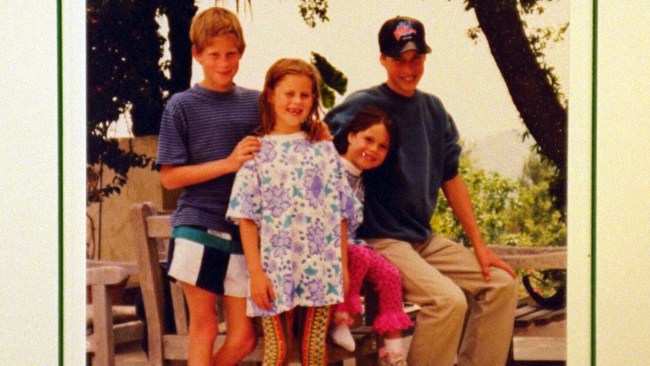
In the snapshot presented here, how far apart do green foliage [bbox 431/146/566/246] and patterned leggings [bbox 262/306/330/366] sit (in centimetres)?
34

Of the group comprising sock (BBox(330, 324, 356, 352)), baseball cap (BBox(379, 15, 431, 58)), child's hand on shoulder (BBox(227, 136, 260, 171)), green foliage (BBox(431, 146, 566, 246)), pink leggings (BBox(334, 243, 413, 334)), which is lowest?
sock (BBox(330, 324, 356, 352))

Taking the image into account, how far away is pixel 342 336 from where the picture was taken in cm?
192

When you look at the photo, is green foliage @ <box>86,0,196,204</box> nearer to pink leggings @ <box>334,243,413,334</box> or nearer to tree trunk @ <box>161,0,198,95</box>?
tree trunk @ <box>161,0,198,95</box>

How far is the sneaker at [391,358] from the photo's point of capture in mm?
1924

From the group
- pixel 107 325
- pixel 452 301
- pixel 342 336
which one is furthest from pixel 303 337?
pixel 107 325

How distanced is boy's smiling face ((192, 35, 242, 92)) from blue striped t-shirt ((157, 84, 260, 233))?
18 millimetres

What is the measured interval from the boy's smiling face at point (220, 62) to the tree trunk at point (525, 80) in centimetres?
50

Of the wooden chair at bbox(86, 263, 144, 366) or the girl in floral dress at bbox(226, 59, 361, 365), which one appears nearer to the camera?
the girl in floral dress at bbox(226, 59, 361, 365)

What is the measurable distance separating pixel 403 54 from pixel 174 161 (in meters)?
0.52

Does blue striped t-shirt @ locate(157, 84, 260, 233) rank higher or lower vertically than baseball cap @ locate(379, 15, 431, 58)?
lower

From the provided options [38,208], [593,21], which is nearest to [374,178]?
[593,21]

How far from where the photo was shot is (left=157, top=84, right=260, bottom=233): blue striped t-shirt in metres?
1.91

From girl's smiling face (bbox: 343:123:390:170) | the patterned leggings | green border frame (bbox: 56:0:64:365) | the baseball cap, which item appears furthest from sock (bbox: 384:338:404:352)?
green border frame (bbox: 56:0:64:365)

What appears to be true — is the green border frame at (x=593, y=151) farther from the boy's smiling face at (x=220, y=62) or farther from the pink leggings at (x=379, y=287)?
the boy's smiling face at (x=220, y=62)
